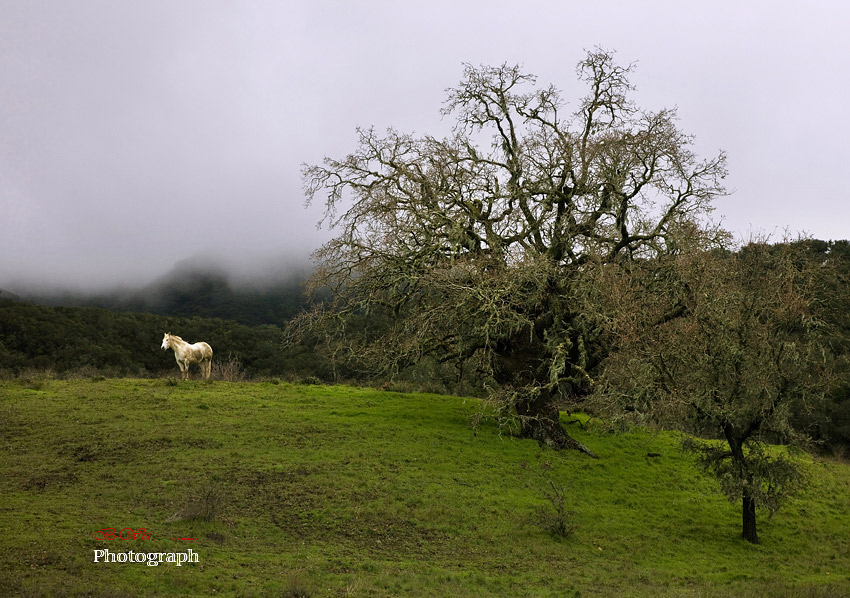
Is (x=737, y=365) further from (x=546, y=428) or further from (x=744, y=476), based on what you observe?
(x=546, y=428)

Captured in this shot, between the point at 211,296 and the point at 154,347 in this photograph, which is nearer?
the point at 154,347

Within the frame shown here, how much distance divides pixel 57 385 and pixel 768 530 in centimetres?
2521

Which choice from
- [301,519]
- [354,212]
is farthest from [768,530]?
[354,212]

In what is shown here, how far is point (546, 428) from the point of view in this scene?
20938 millimetres

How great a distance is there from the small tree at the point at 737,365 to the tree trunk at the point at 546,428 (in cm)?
539

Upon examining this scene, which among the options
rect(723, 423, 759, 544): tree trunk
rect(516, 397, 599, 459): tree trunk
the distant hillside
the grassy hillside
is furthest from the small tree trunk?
the distant hillside

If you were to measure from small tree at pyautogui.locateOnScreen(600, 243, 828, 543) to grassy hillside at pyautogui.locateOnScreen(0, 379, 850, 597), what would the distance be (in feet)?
6.89

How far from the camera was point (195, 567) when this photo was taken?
10.3m

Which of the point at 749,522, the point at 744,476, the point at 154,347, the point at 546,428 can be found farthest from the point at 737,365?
the point at 154,347

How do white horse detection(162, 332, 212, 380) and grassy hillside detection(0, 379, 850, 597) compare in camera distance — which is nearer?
grassy hillside detection(0, 379, 850, 597)

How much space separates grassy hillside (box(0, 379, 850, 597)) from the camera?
10695 mm

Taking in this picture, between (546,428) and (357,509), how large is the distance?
28.6 feet

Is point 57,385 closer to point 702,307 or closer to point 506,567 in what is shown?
point 506,567

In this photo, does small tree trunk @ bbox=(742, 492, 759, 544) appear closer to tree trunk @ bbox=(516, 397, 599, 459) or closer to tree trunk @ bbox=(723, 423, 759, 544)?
tree trunk @ bbox=(723, 423, 759, 544)
